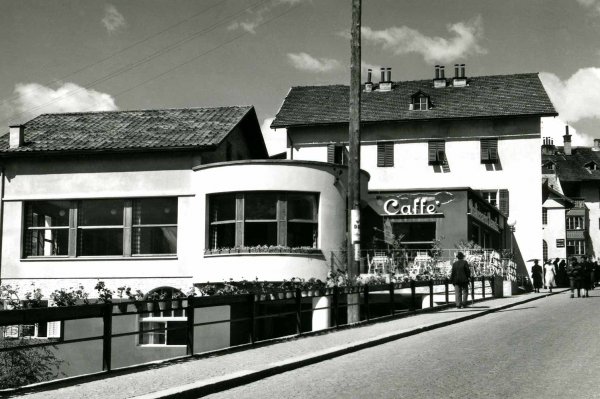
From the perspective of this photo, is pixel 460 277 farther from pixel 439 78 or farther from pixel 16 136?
pixel 439 78

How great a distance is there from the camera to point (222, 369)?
11.0 metres

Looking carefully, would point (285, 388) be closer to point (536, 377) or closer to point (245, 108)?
point (536, 377)

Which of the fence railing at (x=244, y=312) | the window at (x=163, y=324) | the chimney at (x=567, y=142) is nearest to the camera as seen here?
the fence railing at (x=244, y=312)

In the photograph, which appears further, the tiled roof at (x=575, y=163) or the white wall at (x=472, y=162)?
the tiled roof at (x=575, y=163)

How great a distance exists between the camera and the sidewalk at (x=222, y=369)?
9133 millimetres

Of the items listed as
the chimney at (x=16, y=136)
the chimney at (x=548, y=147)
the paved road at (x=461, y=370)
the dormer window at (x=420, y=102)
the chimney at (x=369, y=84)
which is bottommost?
the paved road at (x=461, y=370)

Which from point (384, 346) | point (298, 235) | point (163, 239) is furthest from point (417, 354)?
point (163, 239)

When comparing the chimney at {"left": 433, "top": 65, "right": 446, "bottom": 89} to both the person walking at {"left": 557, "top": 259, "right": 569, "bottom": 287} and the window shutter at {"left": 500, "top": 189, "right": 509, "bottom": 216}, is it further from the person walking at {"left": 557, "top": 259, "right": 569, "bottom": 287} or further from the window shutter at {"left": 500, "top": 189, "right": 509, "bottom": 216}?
the person walking at {"left": 557, "top": 259, "right": 569, "bottom": 287}

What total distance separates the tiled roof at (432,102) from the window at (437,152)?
1.55 meters

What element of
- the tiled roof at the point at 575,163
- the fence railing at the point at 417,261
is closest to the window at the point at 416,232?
the fence railing at the point at 417,261

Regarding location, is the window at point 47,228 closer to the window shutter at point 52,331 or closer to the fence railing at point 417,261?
the window shutter at point 52,331

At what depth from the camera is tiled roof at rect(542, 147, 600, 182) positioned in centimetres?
9862

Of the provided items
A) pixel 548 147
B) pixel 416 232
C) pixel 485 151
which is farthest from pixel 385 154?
pixel 548 147

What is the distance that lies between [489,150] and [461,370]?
38515 millimetres
